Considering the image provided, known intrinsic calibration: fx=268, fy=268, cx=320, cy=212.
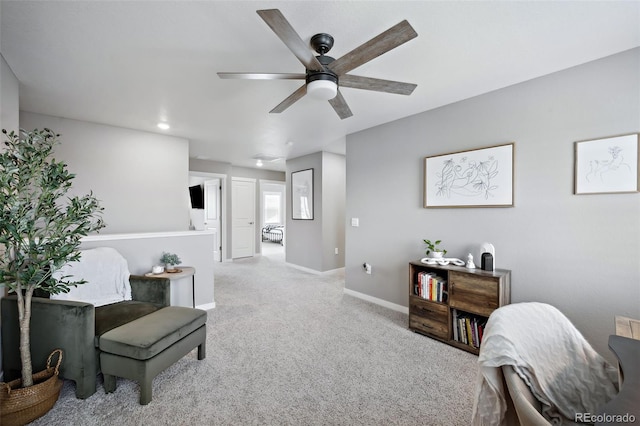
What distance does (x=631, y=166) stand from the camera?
193 cm

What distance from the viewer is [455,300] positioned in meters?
2.54

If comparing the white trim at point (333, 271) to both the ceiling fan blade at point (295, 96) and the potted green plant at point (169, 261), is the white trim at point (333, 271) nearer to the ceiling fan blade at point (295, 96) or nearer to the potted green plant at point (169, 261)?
the potted green plant at point (169, 261)

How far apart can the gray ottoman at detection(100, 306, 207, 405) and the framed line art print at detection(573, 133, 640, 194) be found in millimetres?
3313

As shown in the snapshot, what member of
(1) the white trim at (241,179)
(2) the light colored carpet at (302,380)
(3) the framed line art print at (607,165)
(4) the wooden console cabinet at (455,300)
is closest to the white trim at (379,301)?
(2) the light colored carpet at (302,380)

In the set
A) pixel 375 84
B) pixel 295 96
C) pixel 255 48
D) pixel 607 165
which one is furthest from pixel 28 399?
pixel 607 165

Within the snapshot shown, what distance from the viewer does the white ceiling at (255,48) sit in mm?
1570

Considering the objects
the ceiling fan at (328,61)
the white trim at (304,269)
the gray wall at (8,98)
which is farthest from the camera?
the white trim at (304,269)

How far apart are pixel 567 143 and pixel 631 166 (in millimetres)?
418

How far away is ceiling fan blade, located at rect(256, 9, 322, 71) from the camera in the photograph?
120 cm

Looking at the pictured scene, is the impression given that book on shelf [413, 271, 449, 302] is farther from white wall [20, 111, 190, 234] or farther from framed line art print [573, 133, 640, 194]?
white wall [20, 111, 190, 234]

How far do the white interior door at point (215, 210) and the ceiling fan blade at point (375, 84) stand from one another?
5.51 m

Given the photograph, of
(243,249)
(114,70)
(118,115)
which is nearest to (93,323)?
(114,70)

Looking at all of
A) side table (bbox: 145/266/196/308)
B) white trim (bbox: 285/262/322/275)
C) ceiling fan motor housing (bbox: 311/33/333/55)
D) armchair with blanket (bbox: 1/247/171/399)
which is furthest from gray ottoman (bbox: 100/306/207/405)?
white trim (bbox: 285/262/322/275)

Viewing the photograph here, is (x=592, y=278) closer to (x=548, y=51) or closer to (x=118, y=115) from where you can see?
(x=548, y=51)
